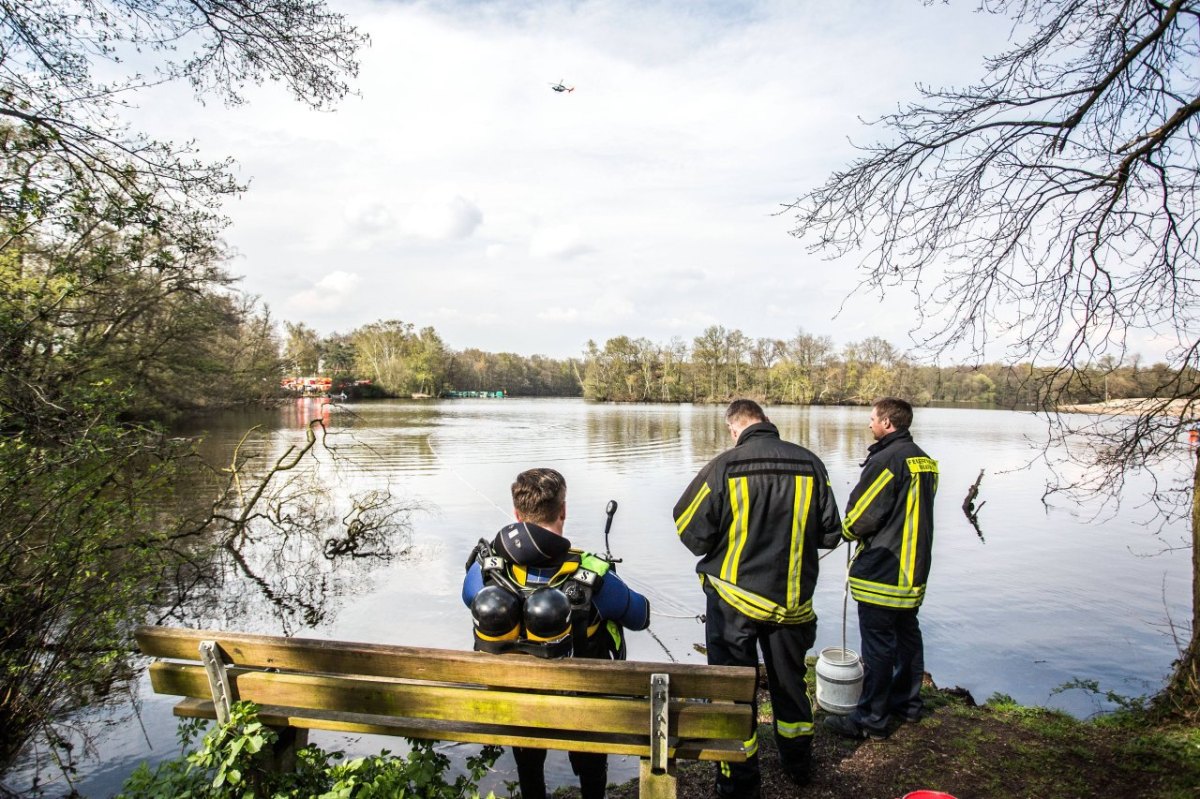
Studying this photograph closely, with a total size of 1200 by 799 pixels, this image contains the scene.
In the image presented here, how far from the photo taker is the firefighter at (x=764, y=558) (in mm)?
3518

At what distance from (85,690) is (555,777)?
4.35m

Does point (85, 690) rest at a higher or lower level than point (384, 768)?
lower

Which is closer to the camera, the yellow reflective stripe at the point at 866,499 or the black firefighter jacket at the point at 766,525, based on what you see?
the black firefighter jacket at the point at 766,525

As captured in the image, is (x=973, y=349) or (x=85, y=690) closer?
(x=973, y=349)

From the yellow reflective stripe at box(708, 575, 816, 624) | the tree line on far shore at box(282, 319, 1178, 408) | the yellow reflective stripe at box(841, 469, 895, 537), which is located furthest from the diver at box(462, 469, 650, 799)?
the tree line on far shore at box(282, 319, 1178, 408)

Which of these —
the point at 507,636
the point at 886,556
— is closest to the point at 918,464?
the point at 886,556

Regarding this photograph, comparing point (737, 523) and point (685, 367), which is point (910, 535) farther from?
point (685, 367)

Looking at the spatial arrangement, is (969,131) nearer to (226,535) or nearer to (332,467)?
(226,535)

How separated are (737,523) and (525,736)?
1.61 m

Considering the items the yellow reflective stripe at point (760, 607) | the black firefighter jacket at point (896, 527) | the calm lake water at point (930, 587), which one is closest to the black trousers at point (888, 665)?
the black firefighter jacket at point (896, 527)

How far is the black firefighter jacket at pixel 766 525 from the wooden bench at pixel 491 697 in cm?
112

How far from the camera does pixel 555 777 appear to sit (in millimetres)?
4770

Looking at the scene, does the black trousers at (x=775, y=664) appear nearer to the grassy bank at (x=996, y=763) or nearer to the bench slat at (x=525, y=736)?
the grassy bank at (x=996, y=763)

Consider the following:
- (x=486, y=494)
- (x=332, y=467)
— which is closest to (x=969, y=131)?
(x=486, y=494)
